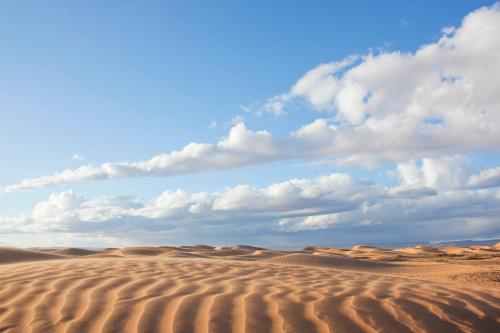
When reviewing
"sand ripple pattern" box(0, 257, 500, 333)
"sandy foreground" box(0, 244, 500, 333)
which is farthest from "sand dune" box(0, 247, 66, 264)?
"sand ripple pattern" box(0, 257, 500, 333)

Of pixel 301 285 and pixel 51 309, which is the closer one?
pixel 51 309

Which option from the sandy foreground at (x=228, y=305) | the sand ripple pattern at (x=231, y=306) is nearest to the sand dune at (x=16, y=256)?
the sandy foreground at (x=228, y=305)

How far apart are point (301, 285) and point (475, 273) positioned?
8.16 m

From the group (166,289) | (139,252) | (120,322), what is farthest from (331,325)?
(139,252)

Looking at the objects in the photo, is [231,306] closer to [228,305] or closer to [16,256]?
[228,305]

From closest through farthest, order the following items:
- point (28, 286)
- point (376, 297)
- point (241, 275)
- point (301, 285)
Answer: point (376, 297) < point (28, 286) < point (301, 285) < point (241, 275)

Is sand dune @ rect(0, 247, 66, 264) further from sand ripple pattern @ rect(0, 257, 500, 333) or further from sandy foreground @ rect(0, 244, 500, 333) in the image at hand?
sand ripple pattern @ rect(0, 257, 500, 333)

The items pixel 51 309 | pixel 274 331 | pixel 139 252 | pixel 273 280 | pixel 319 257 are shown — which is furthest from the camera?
pixel 139 252

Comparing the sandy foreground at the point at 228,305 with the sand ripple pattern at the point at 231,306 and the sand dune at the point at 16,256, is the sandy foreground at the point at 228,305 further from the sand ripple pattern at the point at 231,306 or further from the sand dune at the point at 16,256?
the sand dune at the point at 16,256

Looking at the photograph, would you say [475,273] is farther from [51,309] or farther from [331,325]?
[51,309]

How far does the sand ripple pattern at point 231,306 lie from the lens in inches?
170

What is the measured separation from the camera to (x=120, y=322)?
4.34 meters

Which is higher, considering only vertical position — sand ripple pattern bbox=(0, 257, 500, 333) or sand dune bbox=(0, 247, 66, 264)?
sand dune bbox=(0, 247, 66, 264)

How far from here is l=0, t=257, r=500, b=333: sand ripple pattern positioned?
432 centimetres
